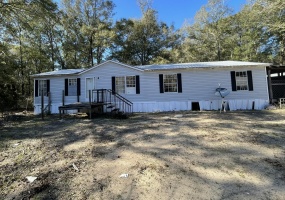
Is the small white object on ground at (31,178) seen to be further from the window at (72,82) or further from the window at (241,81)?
the window at (241,81)

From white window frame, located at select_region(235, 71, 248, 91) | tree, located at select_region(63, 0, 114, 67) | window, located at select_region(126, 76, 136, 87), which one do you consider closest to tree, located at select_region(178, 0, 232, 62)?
tree, located at select_region(63, 0, 114, 67)

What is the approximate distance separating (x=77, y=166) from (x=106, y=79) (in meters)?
9.96

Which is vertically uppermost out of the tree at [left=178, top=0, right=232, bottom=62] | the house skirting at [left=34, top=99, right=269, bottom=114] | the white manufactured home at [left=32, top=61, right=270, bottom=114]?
the tree at [left=178, top=0, right=232, bottom=62]

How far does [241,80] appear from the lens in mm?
13180

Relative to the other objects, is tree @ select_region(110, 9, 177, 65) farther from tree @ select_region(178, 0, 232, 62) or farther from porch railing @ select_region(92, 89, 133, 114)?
porch railing @ select_region(92, 89, 133, 114)

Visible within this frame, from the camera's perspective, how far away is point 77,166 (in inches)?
184

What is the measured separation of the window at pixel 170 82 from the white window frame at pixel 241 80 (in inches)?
153

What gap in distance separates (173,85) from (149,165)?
9.67 m

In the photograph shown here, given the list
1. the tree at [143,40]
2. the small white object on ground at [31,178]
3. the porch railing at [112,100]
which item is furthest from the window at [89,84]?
the tree at [143,40]

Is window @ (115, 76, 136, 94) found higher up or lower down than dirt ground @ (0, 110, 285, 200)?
higher up

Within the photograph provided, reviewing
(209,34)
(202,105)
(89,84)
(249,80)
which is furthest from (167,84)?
(209,34)

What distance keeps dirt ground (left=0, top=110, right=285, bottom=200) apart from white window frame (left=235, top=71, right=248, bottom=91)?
21.3ft

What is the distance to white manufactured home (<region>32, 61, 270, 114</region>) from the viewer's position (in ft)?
42.6

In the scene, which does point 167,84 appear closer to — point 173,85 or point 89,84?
point 173,85
